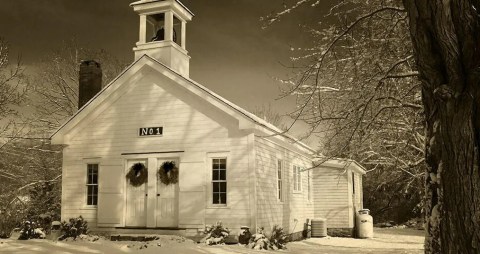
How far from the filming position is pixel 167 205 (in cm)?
1628

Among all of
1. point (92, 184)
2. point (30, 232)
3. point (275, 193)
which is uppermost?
point (92, 184)

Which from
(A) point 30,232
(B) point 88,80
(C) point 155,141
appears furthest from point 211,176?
(B) point 88,80

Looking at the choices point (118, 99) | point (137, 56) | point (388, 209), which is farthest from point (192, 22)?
point (388, 209)

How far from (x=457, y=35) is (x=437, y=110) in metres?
0.86

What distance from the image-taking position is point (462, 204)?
5.30 metres

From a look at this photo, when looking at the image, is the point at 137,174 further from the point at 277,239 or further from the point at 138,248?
the point at 277,239

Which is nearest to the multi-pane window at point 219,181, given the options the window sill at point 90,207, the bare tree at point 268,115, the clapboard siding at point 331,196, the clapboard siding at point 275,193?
the clapboard siding at point 275,193

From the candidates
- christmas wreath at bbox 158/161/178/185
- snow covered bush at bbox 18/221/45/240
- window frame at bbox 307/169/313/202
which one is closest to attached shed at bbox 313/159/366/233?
window frame at bbox 307/169/313/202

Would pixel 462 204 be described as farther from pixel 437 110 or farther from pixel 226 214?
pixel 226 214

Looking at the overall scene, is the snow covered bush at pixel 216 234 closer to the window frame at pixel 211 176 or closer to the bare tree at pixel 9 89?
the window frame at pixel 211 176

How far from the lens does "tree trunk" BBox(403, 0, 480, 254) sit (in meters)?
5.29

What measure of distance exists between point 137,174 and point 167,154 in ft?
4.23

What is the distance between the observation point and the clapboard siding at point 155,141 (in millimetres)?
15602

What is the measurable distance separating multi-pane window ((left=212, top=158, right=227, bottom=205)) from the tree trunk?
10514 millimetres
